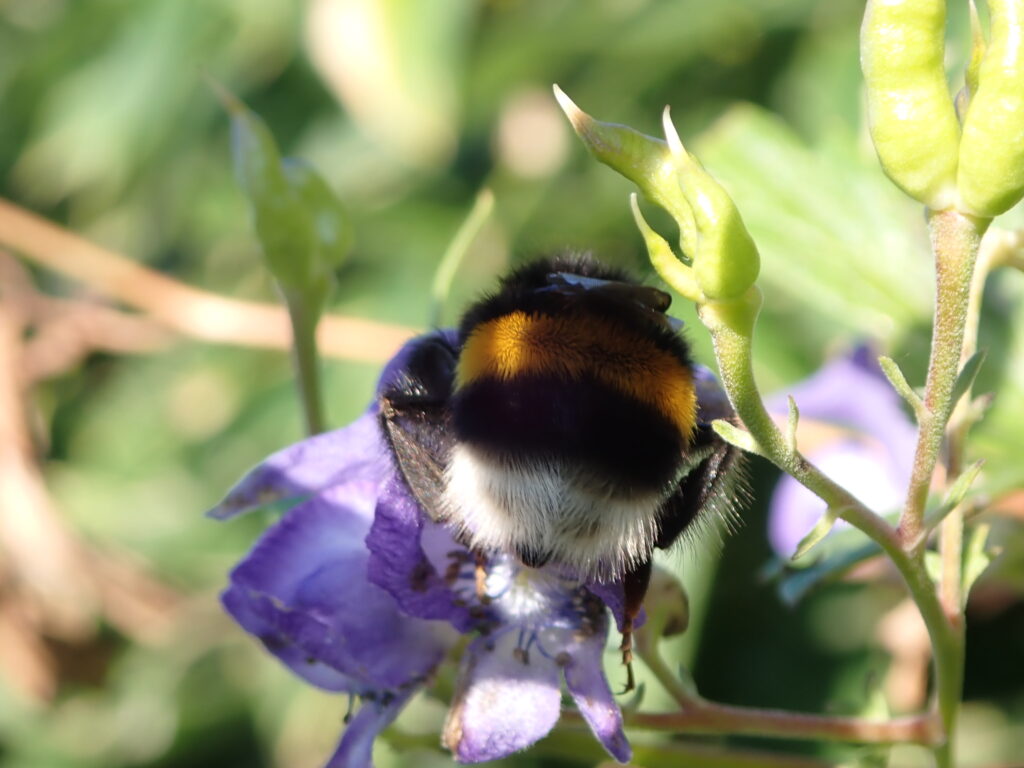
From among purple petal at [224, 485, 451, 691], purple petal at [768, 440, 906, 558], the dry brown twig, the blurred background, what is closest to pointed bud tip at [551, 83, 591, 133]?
purple petal at [224, 485, 451, 691]

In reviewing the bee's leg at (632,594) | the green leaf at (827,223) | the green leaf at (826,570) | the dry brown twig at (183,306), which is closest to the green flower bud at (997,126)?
the bee's leg at (632,594)

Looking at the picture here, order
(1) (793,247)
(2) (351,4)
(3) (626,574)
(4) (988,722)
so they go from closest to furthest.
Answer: (3) (626,574) → (1) (793,247) → (4) (988,722) → (2) (351,4)

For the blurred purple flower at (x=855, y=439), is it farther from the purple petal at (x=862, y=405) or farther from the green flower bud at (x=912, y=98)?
the green flower bud at (x=912, y=98)

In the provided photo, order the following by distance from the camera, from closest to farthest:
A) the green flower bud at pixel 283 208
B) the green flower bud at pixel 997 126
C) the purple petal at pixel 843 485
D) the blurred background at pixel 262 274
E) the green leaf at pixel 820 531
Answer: the green flower bud at pixel 997 126 < the green leaf at pixel 820 531 < the green flower bud at pixel 283 208 < the purple petal at pixel 843 485 < the blurred background at pixel 262 274

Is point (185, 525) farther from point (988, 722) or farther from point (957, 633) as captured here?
point (957, 633)

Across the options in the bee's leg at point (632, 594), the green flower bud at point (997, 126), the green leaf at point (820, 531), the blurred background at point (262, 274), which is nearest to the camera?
the green flower bud at point (997, 126)

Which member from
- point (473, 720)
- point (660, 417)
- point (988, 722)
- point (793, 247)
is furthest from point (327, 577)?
point (988, 722)

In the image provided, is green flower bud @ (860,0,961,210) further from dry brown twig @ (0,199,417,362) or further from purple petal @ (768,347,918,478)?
dry brown twig @ (0,199,417,362)
